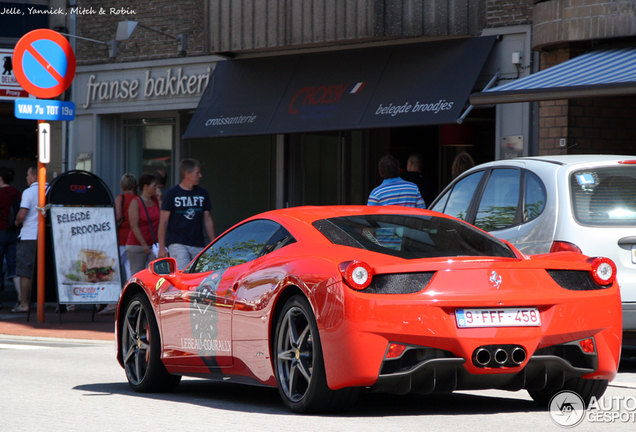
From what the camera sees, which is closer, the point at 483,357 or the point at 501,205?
the point at 483,357

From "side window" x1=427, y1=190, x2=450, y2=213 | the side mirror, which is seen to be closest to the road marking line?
the side mirror

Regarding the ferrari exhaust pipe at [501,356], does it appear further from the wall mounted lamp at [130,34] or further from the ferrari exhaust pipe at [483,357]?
the wall mounted lamp at [130,34]

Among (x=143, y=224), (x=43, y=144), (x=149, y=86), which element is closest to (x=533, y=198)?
(x=143, y=224)

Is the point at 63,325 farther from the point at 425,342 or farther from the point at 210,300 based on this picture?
the point at 425,342

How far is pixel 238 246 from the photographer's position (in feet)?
22.2

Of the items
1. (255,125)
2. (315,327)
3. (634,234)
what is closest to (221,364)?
(315,327)

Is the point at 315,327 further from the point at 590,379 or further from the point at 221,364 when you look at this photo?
the point at 590,379

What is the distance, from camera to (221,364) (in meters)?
6.58

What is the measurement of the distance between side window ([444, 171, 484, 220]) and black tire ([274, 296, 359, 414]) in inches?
135

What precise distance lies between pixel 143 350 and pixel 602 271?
3.29 metres

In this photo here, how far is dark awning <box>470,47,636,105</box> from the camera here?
35.9 ft

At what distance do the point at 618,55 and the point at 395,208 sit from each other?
692 cm

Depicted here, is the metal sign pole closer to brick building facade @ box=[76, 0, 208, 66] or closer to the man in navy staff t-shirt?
the man in navy staff t-shirt

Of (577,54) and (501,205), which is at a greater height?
(577,54)
